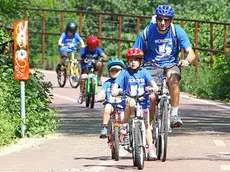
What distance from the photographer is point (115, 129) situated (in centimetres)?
1473

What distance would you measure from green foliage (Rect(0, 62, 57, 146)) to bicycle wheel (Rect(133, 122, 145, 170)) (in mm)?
3856

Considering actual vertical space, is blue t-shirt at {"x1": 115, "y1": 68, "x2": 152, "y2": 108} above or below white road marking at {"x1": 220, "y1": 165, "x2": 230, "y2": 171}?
above

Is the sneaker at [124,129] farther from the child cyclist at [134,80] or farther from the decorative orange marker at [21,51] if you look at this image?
the decorative orange marker at [21,51]

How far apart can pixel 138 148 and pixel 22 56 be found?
4791mm

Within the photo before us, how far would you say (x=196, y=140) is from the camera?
58.6ft

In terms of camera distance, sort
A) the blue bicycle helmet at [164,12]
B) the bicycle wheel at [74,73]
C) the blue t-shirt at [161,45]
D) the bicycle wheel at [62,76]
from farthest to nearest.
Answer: the bicycle wheel at [62,76]
the bicycle wheel at [74,73]
the blue t-shirt at [161,45]
the blue bicycle helmet at [164,12]

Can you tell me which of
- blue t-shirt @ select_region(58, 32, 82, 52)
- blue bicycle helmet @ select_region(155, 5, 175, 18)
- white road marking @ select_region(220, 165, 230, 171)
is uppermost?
blue bicycle helmet @ select_region(155, 5, 175, 18)

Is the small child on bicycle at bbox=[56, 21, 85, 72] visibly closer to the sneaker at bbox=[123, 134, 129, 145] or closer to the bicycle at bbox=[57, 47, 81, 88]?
the bicycle at bbox=[57, 47, 81, 88]

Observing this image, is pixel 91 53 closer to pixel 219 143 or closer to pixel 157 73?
pixel 219 143

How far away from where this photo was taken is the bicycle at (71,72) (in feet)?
97.8

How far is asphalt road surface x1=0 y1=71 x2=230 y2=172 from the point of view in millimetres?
14422

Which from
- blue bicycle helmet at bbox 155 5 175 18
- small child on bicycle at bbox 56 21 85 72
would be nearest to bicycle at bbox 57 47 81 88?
small child on bicycle at bbox 56 21 85 72

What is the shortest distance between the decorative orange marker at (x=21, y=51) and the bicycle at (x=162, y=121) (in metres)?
3.65

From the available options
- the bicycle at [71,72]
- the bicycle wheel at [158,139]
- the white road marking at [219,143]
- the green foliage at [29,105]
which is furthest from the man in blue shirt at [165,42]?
the bicycle at [71,72]
